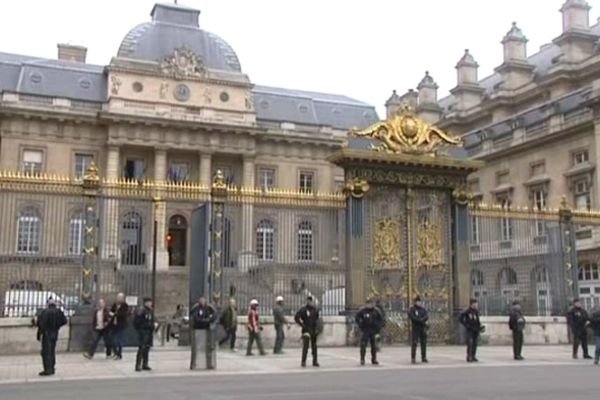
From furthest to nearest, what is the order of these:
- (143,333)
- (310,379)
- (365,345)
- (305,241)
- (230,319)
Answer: (305,241), (230,319), (365,345), (143,333), (310,379)

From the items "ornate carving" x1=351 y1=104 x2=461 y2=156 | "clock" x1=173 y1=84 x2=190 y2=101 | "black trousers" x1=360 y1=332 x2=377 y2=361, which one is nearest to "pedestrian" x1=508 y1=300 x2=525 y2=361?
"black trousers" x1=360 y1=332 x2=377 y2=361

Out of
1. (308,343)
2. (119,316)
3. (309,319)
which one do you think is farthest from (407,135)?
(119,316)

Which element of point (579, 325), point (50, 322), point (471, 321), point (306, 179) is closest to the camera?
point (50, 322)

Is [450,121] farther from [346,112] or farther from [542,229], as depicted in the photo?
[542,229]

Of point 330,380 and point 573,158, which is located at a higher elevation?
point 573,158

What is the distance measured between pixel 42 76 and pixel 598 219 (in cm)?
4001

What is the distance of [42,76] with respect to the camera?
52.1 meters

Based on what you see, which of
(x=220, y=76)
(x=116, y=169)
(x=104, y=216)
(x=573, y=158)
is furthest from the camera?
(x=220, y=76)

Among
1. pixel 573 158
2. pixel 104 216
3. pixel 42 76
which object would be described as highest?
pixel 42 76

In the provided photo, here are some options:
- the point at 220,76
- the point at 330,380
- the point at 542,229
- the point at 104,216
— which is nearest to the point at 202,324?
the point at 330,380

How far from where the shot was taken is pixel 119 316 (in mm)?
17906

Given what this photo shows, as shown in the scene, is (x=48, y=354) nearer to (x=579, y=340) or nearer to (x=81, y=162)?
(x=579, y=340)

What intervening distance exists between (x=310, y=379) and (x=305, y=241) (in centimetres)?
766

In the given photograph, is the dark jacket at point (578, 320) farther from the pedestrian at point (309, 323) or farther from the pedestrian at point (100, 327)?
the pedestrian at point (100, 327)
